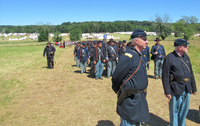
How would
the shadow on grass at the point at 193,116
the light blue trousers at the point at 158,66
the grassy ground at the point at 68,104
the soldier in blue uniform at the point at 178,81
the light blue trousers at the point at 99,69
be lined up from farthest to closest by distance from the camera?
the light blue trousers at the point at 99,69
the light blue trousers at the point at 158,66
the grassy ground at the point at 68,104
the shadow on grass at the point at 193,116
the soldier in blue uniform at the point at 178,81

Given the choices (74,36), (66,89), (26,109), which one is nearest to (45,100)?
(26,109)

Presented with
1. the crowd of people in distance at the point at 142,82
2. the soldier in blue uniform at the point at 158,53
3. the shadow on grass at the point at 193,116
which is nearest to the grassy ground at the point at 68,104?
the shadow on grass at the point at 193,116

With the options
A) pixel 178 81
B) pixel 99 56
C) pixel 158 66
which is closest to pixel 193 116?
pixel 178 81

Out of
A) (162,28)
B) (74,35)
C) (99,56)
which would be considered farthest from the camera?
(74,35)

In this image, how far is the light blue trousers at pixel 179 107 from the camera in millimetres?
4121

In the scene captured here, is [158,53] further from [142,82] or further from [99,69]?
[142,82]

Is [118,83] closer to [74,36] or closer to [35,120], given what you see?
[35,120]

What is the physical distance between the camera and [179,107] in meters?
4.16

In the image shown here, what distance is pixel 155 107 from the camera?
245 inches

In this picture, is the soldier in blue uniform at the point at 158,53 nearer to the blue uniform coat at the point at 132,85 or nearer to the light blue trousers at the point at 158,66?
the light blue trousers at the point at 158,66

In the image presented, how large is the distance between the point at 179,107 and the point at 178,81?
0.68 m

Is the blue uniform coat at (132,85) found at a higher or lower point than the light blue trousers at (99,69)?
higher

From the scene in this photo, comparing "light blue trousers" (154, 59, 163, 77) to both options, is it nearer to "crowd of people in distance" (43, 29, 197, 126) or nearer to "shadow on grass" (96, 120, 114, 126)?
"crowd of people in distance" (43, 29, 197, 126)

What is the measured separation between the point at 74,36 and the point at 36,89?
7319 centimetres
